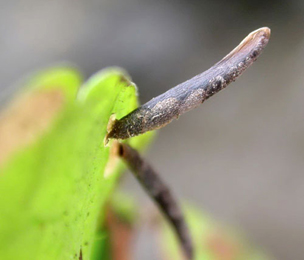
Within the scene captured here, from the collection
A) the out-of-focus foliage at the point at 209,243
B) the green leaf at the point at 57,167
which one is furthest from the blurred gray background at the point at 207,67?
the green leaf at the point at 57,167

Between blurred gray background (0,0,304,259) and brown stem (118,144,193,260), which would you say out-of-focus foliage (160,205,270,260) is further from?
blurred gray background (0,0,304,259)

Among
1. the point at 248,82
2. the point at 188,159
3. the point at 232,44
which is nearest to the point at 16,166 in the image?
the point at 188,159

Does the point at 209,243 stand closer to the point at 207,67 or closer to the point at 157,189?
the point at 157,189

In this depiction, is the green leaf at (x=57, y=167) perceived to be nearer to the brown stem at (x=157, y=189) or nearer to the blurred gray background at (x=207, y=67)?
the brown stem at (x=157, y=189)

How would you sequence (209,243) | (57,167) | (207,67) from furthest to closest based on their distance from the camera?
(207,67)
(209,243)
(57,167)

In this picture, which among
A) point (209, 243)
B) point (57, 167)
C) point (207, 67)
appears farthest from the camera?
point (207, 67)

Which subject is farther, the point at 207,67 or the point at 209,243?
the point at 207,67

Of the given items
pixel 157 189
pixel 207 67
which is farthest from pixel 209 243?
pixel 207 67
